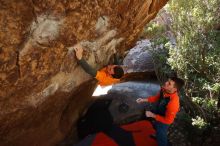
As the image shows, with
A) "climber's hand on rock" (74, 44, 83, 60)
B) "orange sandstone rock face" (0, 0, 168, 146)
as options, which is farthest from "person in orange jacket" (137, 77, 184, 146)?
"climber's hand on rock" (74, 44, 83, 60)

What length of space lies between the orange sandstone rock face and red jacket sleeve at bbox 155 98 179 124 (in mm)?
1691

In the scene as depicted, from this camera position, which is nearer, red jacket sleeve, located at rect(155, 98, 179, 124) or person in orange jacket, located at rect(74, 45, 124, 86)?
person in orange jacket, located at rect(74, 45, 124, 86)

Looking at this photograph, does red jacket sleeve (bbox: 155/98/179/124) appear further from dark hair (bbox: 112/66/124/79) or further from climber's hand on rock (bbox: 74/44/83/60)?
climber's hand on rock (bbox: 74/44/83/60)

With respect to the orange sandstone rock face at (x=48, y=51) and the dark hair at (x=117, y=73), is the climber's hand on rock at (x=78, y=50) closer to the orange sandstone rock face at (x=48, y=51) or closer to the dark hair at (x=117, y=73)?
the orange sandstone rock face at (x=48, y=51)

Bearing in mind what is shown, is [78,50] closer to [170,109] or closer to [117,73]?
[117,73]

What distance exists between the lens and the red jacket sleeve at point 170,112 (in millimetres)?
6738

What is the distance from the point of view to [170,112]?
6.80m

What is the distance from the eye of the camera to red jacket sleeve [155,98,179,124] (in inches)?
265

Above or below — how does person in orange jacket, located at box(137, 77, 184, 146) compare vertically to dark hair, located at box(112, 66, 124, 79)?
below

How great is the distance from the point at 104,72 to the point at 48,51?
1.54m

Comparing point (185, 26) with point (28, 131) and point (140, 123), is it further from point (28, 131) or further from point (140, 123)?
point (28, 131)

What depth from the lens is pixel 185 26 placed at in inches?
381

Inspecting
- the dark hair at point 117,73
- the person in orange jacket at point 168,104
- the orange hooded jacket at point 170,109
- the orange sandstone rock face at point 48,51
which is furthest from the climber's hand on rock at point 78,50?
the orange hooded jacket at point 170,109

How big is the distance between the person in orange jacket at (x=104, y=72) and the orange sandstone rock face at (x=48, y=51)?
16 cm
